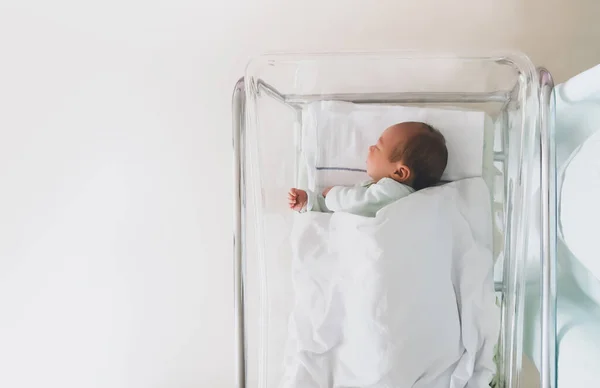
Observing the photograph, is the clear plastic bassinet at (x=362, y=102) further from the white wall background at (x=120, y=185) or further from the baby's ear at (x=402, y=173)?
the white wall background at (x=120, y=185)

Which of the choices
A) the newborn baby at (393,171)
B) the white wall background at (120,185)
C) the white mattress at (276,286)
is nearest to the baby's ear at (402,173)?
the newborn baby at (393,171)

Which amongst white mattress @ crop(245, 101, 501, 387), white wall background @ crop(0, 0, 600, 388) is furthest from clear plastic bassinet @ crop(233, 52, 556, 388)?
white wall background @ crop(0, 0, 600, 388)

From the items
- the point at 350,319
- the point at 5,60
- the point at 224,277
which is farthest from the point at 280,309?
the point at 5,60

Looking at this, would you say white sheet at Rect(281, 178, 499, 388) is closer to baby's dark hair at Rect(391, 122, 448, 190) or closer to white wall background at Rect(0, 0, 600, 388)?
baby's dark hair at Rect(391, 122, 448, 190)

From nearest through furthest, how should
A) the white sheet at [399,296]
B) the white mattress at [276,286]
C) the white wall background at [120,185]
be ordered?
the white sheet at [399,296] < the white mattress at [276,286] < the white wall background at [120,185]

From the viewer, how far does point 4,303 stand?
1441mm

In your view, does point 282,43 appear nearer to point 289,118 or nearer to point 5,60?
point 289,118

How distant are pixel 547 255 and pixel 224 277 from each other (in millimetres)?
769

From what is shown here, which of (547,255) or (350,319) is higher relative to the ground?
(547,255)

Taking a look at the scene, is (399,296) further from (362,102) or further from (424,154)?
(362,102)

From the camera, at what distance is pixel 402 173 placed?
107 centimetres

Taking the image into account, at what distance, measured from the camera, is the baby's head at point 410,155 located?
1056 millimetres

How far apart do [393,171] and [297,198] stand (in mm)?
187

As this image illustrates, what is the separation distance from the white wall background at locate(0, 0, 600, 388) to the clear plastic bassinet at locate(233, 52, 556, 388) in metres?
0.32
